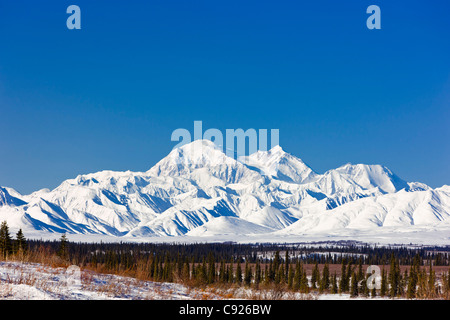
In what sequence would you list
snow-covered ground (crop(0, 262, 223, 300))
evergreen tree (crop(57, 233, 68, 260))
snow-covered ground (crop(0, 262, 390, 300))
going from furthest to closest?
evergreen tree (crop(57, 233, 68, 260))
snow-covered ground (crop(0, 262, 390, 300))
snow-covered ground (crop(0, 262, 223, 300))

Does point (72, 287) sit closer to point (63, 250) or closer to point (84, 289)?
point (84, 289)

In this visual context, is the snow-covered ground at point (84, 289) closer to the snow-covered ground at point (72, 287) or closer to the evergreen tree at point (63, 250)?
the snow-covered ground at point (72, 287)

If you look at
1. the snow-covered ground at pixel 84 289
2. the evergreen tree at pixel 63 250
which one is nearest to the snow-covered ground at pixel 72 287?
the snow-covered ground at pixel 84 289

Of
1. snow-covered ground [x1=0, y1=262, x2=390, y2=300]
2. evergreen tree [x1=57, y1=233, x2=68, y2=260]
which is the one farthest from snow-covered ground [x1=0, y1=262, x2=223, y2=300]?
evergreen tree [x1=57, y1=233, x2=68, y2=260]

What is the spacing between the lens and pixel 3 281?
15.3m

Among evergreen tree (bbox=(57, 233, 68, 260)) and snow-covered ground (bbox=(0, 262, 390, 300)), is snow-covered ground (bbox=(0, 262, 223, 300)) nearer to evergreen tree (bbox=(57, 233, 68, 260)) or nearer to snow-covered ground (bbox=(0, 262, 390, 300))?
snow-covered ground (bbox=(0, 262, 390, 300))

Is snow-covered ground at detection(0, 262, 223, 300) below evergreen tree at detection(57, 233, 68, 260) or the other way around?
the other way around

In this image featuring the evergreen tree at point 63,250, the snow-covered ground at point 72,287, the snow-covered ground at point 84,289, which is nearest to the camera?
the snow-covered ground at point 72,287

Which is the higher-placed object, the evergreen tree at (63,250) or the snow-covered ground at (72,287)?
the snow-covered ground at (72,287)
